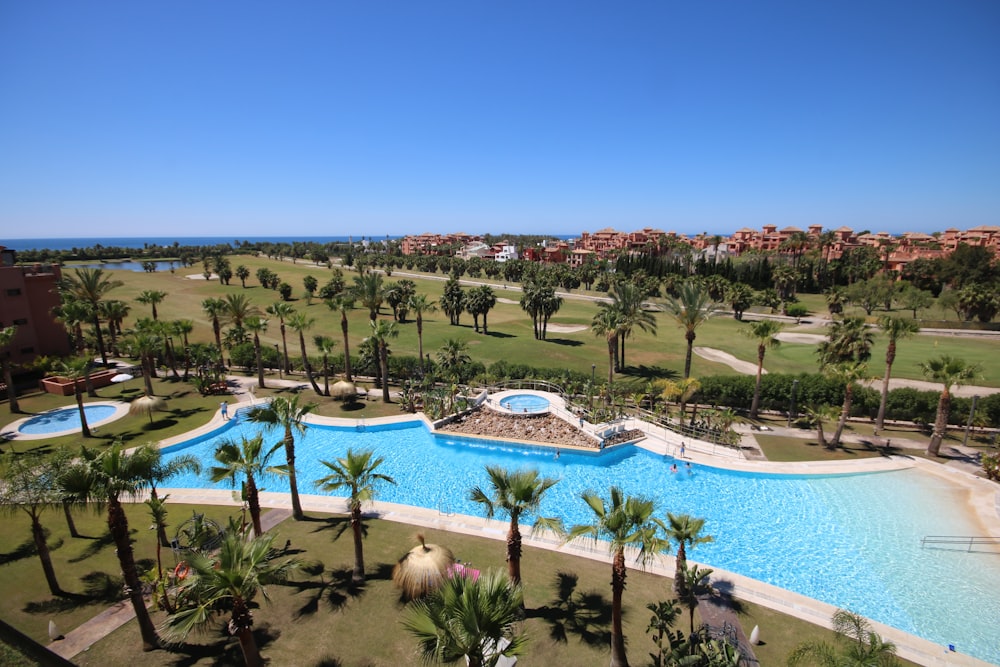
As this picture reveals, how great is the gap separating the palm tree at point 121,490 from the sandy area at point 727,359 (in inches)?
1673

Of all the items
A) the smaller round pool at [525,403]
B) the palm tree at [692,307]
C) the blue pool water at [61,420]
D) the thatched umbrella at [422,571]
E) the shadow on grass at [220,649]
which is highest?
the palm tree at [692,307]

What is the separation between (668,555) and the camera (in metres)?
17.0

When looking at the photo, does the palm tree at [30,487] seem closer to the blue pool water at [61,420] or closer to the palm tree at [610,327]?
the blue pool water at [61,420]

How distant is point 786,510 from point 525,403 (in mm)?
16564

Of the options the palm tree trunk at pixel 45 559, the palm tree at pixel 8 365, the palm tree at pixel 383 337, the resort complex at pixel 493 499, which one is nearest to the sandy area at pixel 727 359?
the resort complex at pixel 493 499

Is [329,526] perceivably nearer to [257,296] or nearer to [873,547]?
[873,547]

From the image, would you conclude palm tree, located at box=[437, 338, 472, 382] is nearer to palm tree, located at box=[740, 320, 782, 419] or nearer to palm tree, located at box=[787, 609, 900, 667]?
palm tree, located at box=[740, 320, 782, 419]

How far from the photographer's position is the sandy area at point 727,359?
42341 millimetres

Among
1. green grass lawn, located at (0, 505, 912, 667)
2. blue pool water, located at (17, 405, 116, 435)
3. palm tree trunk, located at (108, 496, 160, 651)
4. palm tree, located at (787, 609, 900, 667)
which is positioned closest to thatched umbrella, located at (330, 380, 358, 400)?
blue pool water, located at (17, 405, 116, 435)

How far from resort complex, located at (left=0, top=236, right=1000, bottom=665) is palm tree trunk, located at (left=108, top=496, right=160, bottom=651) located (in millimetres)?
78

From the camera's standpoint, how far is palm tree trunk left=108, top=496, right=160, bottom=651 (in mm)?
11164

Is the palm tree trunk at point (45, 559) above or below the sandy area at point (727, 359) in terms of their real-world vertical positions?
above

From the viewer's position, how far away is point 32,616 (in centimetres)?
1298

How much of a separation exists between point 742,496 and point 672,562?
25.2 feet
